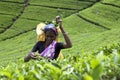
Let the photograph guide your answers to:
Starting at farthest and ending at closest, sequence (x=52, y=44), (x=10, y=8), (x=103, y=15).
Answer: (x=10, y=8) → (x=103, y=15) → (x=52, y=44)

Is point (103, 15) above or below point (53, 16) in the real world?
above

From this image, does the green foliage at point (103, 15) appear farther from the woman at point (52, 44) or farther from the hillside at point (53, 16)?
the woman at point (52, 44)

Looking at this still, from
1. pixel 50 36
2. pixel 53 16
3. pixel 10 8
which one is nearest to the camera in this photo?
pixel 50 36

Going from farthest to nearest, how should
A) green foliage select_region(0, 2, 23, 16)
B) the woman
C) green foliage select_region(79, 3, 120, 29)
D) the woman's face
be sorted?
1. green foliage select_region(0, 2, 23, 16)
2. green foliage select_region(79, 3, 120, 29)
3. the woman's face
4. the woman

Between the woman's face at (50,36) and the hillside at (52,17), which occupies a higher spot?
the woman's face at (50,36)

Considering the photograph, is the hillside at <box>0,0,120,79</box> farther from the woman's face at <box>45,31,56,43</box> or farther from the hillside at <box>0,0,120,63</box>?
the woman's face at <box>45,31,56,43</box>

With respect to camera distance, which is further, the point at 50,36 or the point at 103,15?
the point at 103,15

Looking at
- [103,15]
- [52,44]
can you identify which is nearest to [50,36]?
[52,44]

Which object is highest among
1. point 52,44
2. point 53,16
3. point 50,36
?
point 50,36

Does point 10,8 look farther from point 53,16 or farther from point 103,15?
point 103,15

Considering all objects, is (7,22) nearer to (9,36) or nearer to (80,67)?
(9,36)

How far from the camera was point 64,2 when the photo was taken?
55812 millimetres

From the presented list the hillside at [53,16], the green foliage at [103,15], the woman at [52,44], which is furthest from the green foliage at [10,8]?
the woman at [52,44]

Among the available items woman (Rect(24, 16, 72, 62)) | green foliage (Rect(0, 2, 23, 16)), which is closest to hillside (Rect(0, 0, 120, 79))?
green foliage (Rect(0, 2, 23, 16))
